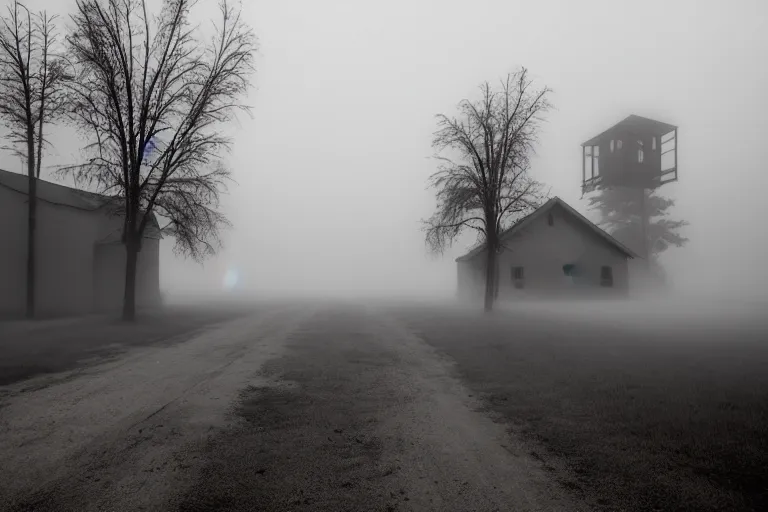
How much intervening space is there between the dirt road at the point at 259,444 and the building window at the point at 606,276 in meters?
28.4

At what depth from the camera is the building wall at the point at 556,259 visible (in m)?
31.6

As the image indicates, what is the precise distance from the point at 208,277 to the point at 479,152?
12741 cm

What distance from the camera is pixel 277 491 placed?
3.50m

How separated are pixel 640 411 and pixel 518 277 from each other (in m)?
26.8

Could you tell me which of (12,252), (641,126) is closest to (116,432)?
(12,252)

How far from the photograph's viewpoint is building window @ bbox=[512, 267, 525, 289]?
104ft

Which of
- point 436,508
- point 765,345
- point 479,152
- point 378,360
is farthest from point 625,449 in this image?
point 479,152

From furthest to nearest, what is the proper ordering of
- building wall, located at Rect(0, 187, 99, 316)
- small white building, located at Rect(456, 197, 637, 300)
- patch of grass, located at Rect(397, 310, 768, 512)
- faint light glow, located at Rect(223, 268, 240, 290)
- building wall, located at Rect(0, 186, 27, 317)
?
faint light glow, located at Rect(223, 268, 240, 290) < small white building, located at Rect(456, 197, 637, 300) < building wall, located at Rect(0, 187, 99, 316) < building wall, located at Rect(0, 186, 27, 317) < patch of grass, located at Rect(397, 310, 768, 512)

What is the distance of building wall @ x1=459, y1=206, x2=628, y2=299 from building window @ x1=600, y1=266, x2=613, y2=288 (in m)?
0.30

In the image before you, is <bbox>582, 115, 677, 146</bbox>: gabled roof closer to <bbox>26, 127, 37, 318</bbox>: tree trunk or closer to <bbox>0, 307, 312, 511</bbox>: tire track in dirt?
<bbox>0, 307, 312, 511</bbox>: tire track in dirt

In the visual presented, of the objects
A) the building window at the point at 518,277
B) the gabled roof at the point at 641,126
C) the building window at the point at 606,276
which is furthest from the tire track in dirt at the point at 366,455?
the gabled roof at the point at 641,126

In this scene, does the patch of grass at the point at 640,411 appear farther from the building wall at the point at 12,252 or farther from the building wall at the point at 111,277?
the building wall at the point at 111,277

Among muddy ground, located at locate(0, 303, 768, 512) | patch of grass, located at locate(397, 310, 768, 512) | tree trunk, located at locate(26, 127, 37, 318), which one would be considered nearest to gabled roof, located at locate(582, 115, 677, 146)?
patch of grass, located at locate(397, 310, 768, 512)

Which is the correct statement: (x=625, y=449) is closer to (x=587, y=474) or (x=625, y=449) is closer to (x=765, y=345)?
(x=587, y=474)
